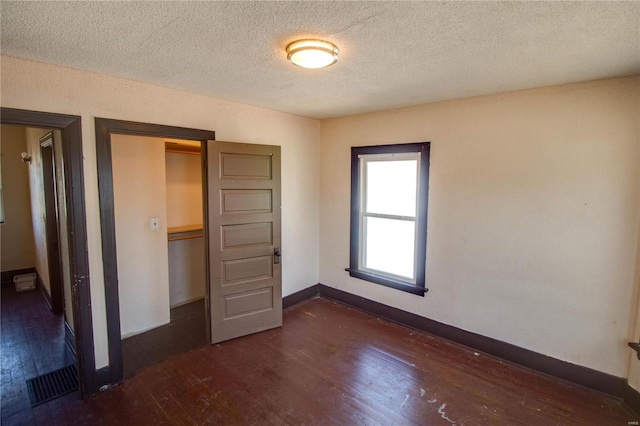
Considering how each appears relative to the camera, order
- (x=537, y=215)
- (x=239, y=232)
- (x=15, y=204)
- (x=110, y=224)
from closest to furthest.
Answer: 1. (x=110, y=224)
2. (x=537, y=215)
3. (x=239, y=232)
4. (x=15, y=204)

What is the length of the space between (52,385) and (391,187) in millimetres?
3707

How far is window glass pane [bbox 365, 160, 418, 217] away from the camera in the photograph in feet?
11.7

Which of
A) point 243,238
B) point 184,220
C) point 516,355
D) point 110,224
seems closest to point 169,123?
point 110,224

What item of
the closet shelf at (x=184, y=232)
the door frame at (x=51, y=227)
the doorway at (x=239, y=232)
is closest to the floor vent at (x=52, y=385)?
the doorway at (x=239, y=232)

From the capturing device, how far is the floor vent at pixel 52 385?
240 centimetres

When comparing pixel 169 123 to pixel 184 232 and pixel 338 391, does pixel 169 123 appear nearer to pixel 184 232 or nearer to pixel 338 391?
pixel 184 232

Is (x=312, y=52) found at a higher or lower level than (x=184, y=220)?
higher

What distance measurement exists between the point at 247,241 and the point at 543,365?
3004 mm

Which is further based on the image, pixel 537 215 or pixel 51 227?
pixel 51 227

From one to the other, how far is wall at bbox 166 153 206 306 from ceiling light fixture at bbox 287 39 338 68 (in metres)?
2.69

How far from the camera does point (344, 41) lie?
5.93ft

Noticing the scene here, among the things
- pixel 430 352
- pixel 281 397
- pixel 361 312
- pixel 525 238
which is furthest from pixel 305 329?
pixel 525 238

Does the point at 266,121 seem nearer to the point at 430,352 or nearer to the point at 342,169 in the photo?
the point at 342,169

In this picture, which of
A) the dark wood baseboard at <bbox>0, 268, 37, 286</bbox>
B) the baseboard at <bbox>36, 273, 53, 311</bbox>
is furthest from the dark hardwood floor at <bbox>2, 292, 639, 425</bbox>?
the dark wood baseboard at <bbox>0, 268, 37, 286</bbox>
